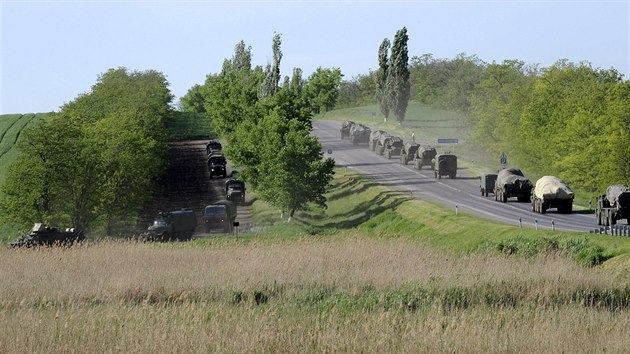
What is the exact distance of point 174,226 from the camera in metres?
79.2

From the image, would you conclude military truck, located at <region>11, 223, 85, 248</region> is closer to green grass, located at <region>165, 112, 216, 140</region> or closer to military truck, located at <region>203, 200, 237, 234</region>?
military truck, located at <region>203, 200, 237, 234</region>

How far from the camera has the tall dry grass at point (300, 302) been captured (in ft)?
71.6

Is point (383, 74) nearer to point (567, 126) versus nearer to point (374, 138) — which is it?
point (374, 138)

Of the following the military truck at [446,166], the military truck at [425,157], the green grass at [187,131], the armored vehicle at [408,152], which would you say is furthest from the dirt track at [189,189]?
the armored vehicle at [408,152]

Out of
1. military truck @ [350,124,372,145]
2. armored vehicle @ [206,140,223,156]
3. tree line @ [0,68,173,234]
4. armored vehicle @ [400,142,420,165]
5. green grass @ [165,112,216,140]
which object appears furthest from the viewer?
green grass @ [165,112,216,140]

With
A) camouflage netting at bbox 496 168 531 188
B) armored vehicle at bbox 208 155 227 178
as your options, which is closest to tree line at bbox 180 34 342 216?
armored vehicle at bbox 208 155 227 178

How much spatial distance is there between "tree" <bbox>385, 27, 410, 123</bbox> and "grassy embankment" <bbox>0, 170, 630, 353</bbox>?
10858 cm

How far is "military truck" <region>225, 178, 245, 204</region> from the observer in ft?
365

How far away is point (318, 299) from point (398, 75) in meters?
136

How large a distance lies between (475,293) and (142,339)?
12.6 m

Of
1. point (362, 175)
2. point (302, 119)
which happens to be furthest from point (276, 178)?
point (362, 175)

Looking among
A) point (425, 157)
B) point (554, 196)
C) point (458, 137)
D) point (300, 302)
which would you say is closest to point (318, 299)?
point (300, 302)

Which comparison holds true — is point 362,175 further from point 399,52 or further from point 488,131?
point 399,52

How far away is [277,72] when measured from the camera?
123500 millimetres
